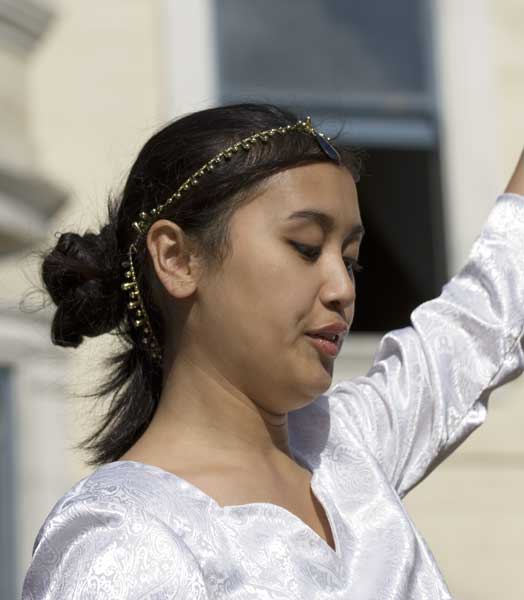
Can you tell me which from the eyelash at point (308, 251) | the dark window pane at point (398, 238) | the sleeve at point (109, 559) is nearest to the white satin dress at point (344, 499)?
the sleeve at point (109, 559)

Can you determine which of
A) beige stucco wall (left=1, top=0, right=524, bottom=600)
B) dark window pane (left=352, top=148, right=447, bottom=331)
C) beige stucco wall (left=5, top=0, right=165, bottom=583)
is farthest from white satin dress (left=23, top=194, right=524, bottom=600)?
dark window pane (left=352, top=148, right=447, bottom=331)

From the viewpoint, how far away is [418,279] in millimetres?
6164

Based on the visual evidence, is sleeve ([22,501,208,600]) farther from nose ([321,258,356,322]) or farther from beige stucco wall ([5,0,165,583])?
beige stucco wall ([5,0,165,583])

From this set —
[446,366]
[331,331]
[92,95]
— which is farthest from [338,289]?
[92,95]

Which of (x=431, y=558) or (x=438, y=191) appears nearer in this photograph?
(x=431, y=558)

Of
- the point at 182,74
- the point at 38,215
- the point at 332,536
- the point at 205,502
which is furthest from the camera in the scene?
the point at 182,74

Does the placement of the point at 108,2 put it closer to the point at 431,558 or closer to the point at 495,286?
the point at 495,286

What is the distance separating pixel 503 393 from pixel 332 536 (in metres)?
4.12

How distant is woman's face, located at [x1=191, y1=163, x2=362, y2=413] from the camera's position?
1.91 metres

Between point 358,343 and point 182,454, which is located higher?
point 182,454

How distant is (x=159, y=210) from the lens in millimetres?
2027

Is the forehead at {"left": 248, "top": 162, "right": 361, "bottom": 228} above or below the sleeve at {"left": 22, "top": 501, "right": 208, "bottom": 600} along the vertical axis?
above

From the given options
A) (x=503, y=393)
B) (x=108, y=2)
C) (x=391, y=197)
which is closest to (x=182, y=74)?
(x=108, y=2)

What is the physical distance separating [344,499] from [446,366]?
0.33m
